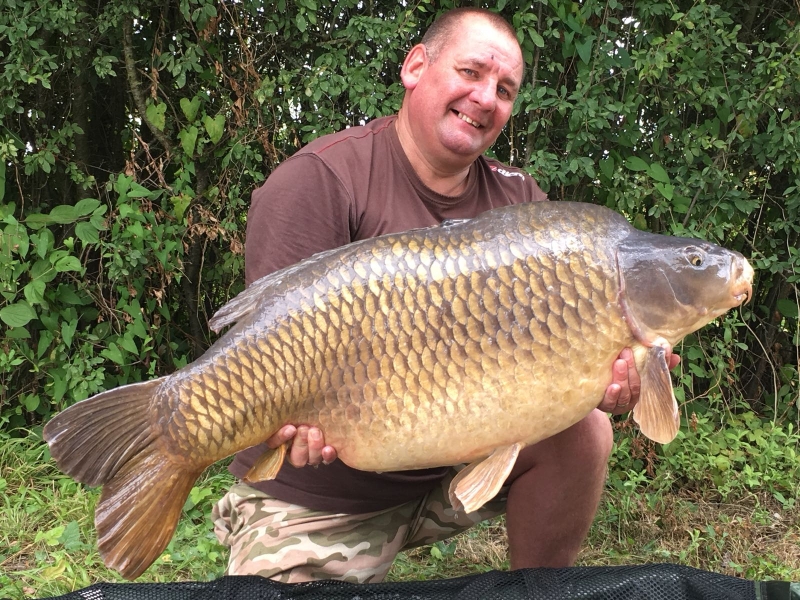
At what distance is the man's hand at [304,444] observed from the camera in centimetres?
141

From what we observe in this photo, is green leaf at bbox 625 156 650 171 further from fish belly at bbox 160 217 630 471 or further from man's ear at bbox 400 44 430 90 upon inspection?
fish belly at bbox 160 217 630 471

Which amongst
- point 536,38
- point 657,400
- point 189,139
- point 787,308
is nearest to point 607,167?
point 536,38

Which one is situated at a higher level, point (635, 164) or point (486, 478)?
point (635, 164)

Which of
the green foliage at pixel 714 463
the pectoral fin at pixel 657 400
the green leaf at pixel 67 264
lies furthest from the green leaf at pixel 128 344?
the pectoral fin at pixel 657 400

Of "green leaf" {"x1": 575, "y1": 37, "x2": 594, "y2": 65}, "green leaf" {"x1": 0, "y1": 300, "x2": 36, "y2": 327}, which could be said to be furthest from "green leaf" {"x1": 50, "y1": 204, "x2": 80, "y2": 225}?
"green leaf" {"x1": 575, "y1": 37, "x2": 594, "y2": 65}

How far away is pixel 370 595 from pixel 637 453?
1.58 meters

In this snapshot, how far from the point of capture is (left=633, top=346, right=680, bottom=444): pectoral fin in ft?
4.51

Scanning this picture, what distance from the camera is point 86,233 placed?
2.72 m

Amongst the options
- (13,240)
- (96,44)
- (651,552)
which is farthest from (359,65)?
(651,552)

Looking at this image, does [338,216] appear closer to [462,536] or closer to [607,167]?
[462,536]

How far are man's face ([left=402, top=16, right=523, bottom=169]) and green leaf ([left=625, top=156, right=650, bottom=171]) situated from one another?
41.2 inches

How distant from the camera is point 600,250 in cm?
137

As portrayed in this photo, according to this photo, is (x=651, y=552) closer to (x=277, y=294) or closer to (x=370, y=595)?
(x=370, y=595)

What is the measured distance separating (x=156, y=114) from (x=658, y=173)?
1.77 meters
